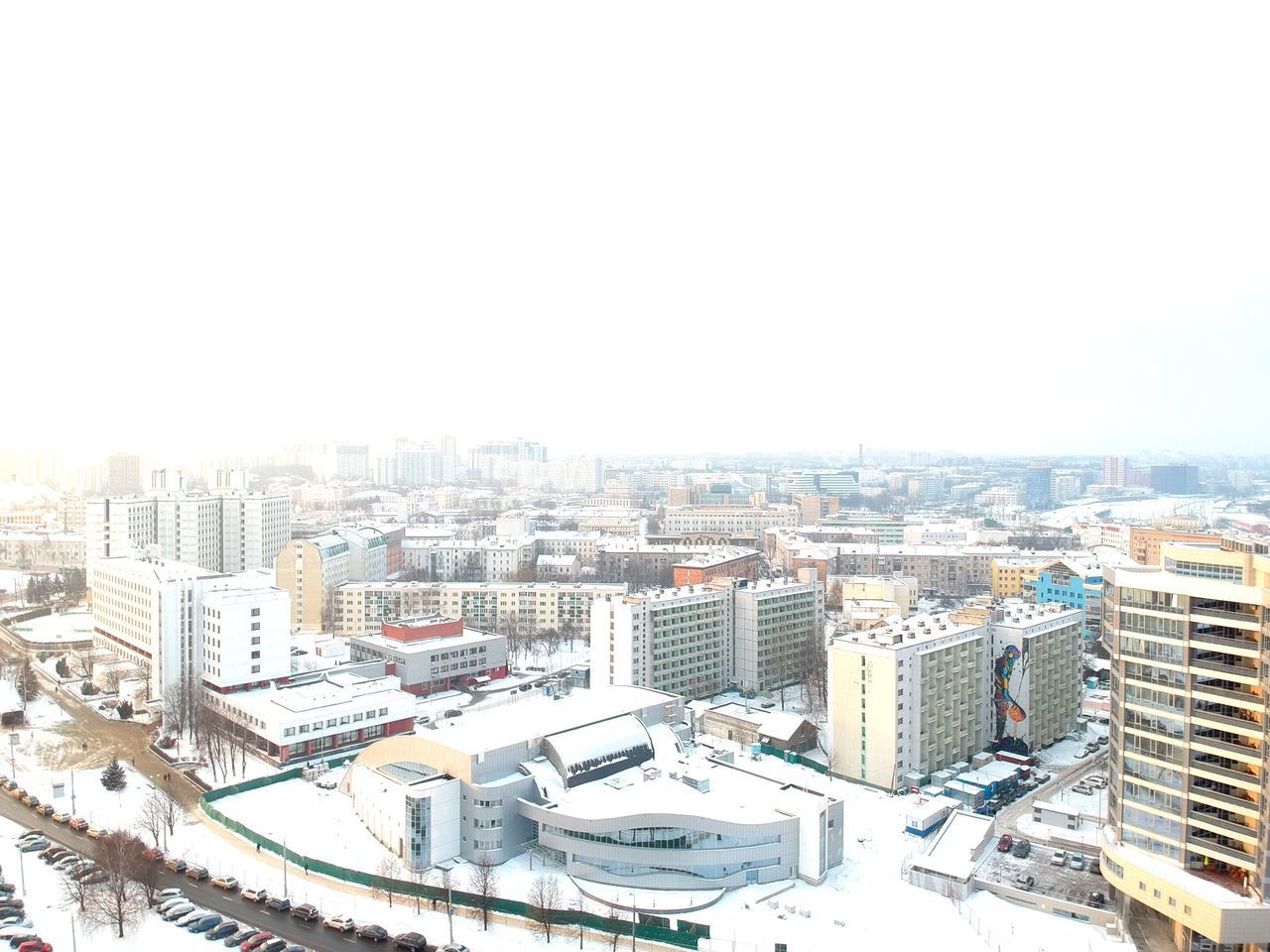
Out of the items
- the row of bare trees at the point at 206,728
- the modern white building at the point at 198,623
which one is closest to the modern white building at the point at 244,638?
the modern white building at the point at 198,623

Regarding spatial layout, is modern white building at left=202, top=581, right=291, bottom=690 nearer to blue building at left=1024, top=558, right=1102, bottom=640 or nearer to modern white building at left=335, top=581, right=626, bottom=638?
modern white building at left=335, top=581, right=626, bottom=638

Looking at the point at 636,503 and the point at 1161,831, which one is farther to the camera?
the point at 636,503

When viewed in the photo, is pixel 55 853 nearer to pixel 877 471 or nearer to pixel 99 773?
pixel 99 773

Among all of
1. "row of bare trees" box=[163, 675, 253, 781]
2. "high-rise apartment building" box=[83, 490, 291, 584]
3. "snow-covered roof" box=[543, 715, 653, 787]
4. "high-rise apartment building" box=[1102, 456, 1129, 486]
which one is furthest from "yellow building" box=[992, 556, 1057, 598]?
"high-rise apartment building" box=[1102, 456, 1129, 486]

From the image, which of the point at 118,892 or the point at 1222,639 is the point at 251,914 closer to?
the point at 118,892

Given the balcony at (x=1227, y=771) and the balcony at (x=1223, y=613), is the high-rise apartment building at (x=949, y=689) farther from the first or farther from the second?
the balcony at (x=1223, y=613)

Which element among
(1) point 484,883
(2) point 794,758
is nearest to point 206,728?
(1) point 484,883

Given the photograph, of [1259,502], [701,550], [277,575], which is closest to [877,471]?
[1259,502]
